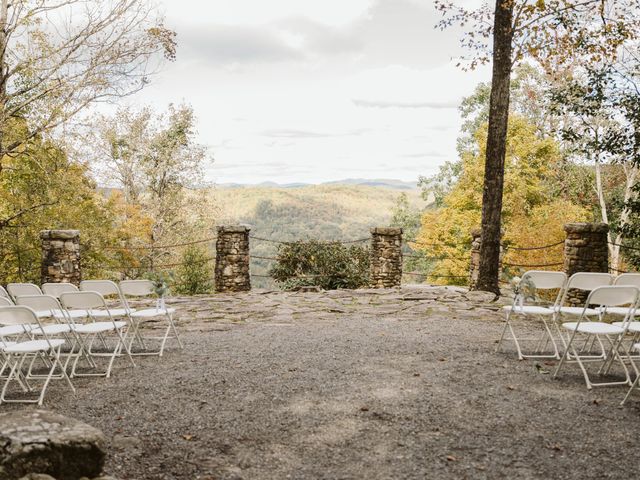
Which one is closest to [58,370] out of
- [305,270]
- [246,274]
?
[246,274]

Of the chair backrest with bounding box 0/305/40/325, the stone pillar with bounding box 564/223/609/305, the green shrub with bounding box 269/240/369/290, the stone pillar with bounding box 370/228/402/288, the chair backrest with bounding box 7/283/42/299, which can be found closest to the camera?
the chair backrest with bounding box 0/305/40/325

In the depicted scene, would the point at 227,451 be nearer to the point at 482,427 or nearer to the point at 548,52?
the point at 482,427

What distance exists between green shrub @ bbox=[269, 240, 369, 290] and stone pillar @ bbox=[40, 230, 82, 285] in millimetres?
4995

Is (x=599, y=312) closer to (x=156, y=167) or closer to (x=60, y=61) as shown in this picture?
(x=60, y=61)

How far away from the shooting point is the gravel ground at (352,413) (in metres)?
3.40

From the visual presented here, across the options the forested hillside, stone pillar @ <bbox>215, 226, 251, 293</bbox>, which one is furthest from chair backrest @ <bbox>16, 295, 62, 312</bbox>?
the forested hillside

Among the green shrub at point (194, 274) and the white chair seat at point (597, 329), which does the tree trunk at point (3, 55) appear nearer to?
the green shrub at point (194, 274)

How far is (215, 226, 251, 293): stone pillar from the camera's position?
39.0ft

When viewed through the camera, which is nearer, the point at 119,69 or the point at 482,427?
the point at 482,427

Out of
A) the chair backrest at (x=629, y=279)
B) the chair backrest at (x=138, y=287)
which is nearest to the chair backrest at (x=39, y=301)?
the chair backrest at (x=138, y=287)

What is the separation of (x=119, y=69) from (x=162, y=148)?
39.3ft

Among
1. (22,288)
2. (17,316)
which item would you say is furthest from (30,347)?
(22,288)

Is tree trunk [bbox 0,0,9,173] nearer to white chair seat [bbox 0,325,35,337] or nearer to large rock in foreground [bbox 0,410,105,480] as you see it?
white chair seat [bbox 0,325,35,337]

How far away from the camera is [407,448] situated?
3.61m
